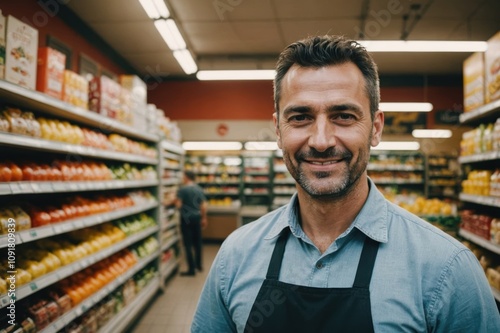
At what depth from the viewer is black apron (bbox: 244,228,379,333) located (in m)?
1.10

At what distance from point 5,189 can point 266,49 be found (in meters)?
6.70

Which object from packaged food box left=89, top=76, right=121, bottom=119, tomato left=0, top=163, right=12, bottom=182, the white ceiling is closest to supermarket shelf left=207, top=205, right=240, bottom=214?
the white ceiling

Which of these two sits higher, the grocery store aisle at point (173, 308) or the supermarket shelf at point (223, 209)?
the supermarket shelf at point (223, 209)

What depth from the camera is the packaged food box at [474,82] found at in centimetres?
355

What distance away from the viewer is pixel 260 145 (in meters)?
9.62

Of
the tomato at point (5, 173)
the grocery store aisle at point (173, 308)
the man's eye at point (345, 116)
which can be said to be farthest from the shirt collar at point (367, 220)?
the grocery store aisle at point (173, 308)

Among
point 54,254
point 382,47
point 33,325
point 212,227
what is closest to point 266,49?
point 382,47

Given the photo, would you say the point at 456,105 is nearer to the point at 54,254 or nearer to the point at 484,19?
the point at 484,19

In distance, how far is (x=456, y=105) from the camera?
377 inches

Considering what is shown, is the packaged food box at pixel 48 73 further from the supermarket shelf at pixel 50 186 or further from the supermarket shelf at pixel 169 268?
the supermarket shelf at pixel 169 268

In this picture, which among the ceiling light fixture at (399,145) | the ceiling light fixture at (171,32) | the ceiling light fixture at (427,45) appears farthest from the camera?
the ceiling light fixture at (399,145)

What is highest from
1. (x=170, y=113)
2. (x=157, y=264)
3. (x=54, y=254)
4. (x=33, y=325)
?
(x=170, y=113)

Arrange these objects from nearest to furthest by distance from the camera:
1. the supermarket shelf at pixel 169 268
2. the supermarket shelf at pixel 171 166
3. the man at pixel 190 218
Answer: the supermarket shelf at pixel 169 268, the supermarket shelf at pixel 171 166, the man at pixel 190 218

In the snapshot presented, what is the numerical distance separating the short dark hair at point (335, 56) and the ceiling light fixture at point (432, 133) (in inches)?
350
